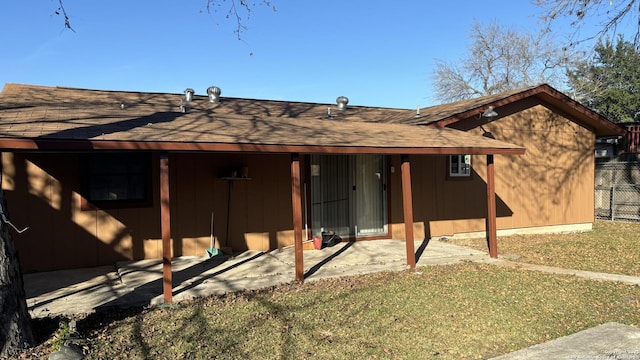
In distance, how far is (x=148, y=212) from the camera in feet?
25.5

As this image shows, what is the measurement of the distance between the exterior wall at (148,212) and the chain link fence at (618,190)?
11.3 metres

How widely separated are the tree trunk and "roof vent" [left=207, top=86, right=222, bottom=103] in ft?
22.0

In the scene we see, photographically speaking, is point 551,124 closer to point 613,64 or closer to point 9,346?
point 9,346

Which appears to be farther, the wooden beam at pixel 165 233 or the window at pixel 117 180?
the window at pixel 117 180

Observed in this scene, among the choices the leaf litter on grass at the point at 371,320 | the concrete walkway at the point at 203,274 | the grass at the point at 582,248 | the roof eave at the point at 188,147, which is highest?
the roof eave at the point at 188,147


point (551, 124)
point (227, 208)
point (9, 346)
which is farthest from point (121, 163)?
point (551, 124)

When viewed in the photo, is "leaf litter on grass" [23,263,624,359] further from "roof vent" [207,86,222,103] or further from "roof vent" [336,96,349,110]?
"roof vent" [336,96,349,110]

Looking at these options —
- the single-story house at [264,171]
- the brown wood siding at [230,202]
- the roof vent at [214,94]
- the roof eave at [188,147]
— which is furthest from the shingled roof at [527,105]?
the roof vent at [214,94]

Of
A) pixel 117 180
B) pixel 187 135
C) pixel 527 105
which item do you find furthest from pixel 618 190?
pixel 117 180

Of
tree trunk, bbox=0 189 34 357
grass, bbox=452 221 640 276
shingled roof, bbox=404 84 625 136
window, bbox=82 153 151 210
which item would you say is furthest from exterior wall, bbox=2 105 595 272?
tree trunk, bbox=0 189 34 357

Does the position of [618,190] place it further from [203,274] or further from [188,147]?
[188,147]

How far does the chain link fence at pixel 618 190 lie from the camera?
13781 millimetres

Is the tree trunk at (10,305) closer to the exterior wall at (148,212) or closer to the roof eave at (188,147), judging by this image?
the roof eave at (188,147)

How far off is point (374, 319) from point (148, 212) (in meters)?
4.77
